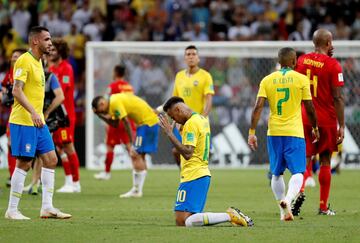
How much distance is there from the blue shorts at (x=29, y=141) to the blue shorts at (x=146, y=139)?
14.9ft

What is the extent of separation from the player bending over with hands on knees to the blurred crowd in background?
1399 centimetres

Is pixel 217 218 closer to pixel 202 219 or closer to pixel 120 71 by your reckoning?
pixel 202 219

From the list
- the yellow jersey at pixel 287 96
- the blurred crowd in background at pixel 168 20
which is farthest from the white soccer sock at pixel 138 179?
the blurred crowd in background at pixel 168 20

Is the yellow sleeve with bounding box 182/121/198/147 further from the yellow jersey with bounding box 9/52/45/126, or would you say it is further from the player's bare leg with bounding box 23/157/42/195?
the player's bare leg with bounding box 23/157/42/195

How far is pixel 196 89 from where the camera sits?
17.3 meters

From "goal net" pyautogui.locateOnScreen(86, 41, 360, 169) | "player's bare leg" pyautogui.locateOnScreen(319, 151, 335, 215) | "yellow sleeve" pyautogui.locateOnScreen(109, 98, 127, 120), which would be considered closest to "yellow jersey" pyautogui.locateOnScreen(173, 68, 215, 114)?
"yellow sleeve" pyautogui.locateOnScreen(109, 98, 127, 120)

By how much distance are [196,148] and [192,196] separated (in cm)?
55

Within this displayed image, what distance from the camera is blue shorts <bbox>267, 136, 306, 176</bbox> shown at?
12.4 metres

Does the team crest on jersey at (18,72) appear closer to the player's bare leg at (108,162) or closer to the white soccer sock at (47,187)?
the white soccer sock at (47,187)

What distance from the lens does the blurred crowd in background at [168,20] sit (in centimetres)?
2726

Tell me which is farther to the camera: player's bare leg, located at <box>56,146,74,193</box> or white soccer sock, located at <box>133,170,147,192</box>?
player's bare leg, located at <box>56,146,74,193</box>

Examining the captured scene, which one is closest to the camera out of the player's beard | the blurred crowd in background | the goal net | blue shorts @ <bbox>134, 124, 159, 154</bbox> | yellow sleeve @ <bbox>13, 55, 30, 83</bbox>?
yellow sleeve @ <bbox>13, 55, 30, 83</bbox>

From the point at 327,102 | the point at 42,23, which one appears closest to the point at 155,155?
the point at 42,23

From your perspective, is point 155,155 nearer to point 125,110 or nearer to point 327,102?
point 125,110
